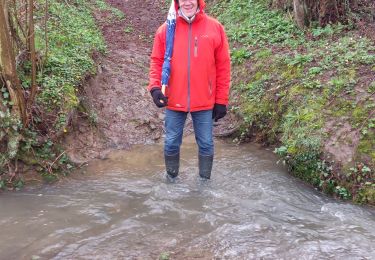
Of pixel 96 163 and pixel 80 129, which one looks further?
pixel 80 129

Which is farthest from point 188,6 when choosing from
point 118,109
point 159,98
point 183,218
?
point 118,109

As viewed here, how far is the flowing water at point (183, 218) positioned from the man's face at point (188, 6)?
217 cm

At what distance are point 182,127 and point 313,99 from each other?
228cm

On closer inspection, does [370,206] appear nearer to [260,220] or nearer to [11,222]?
[260,220]

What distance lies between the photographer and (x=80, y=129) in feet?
22.0

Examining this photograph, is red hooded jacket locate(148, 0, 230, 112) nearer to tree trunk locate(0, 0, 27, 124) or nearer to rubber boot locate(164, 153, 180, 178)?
rubber boot locate(164, 153, 180, 178)

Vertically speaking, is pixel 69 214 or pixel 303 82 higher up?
pixel 303 82

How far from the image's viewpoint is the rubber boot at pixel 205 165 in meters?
5.46

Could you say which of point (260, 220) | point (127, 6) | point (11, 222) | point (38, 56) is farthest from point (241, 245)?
point (127, 6)

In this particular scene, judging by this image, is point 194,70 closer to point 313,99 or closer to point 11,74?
point 313,99

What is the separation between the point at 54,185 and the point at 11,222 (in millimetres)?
1088

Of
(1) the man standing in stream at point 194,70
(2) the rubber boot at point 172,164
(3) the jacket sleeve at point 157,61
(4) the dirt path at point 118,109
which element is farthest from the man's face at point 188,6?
(4) the dirt path at point 118,109

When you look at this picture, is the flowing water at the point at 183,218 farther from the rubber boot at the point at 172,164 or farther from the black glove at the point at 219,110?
the black glove at the point at 219,110

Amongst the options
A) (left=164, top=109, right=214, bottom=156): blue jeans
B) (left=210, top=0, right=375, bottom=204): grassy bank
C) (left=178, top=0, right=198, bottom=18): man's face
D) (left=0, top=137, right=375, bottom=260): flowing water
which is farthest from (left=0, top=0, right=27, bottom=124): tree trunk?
(left=210, top=0, right=375, bottom=204): grassy bank
